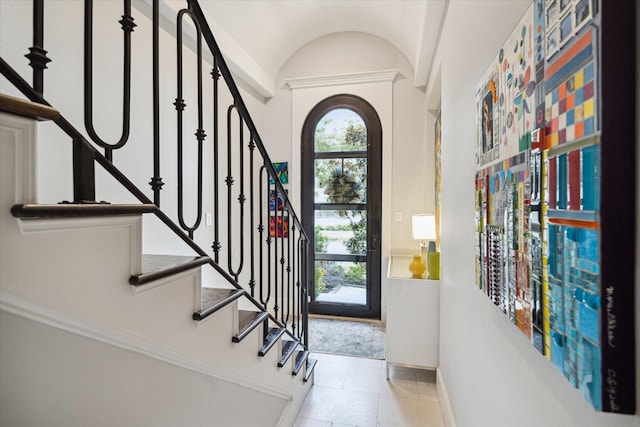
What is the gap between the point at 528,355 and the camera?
2.79 ft

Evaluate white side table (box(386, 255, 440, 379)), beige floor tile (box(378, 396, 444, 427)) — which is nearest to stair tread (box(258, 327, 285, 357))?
beige floor tile (box(378, 396, 444, 427))

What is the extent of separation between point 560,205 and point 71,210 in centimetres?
96

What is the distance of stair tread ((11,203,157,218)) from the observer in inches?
21.7

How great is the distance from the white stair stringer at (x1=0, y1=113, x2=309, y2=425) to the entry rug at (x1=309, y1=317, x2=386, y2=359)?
2.10 meters

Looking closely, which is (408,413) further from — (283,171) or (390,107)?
(390,107)

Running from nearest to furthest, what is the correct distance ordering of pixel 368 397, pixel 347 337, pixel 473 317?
pixel 473 317, pixel 368 397, pixel 347 337

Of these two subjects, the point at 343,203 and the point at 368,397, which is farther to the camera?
the point at 343,203

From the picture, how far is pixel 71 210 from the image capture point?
642 mm

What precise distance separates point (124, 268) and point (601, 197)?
987 mm

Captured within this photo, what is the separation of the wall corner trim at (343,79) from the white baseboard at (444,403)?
10.2 feet

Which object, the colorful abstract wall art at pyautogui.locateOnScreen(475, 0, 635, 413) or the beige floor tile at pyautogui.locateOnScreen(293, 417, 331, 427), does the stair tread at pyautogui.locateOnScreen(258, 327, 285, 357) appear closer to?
the beige floor tile at pyautogui.locateOnScreen(293, 417, 331, 427)

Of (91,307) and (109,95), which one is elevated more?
(109,95)

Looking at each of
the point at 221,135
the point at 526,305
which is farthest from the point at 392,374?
the point at 221,135

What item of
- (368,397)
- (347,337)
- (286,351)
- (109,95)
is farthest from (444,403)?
(109,95)
